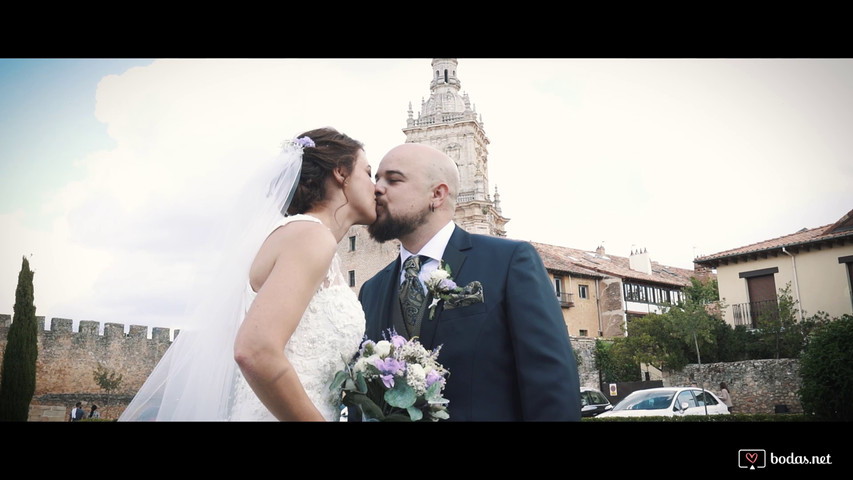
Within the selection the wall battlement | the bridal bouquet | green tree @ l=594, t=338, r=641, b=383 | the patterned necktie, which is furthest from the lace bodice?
green tree @ l=594, t=338, r=641, b=383

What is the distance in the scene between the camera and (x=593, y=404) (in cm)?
1834

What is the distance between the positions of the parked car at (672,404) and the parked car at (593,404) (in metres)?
6.04

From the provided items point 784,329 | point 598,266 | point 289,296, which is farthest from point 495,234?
point 289,296

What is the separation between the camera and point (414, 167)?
3.01 metres

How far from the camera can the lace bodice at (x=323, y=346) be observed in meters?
2.62

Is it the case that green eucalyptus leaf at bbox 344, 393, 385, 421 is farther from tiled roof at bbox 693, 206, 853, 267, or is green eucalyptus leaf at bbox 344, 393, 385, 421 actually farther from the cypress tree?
the cypress tree

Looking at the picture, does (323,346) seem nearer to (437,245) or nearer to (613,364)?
(437,245)

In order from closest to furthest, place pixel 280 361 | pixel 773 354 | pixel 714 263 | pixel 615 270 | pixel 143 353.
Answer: pixel 280 361, pixel 773 354, pixel 714 263, pixel 143 353, pixel 615 270

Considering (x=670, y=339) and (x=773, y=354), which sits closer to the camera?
(x=773, y=354)

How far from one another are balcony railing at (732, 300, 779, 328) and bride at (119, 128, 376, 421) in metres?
22.1

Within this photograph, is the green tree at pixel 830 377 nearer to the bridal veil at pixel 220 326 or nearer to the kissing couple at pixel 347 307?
the kissing couple at pixel 347 307
